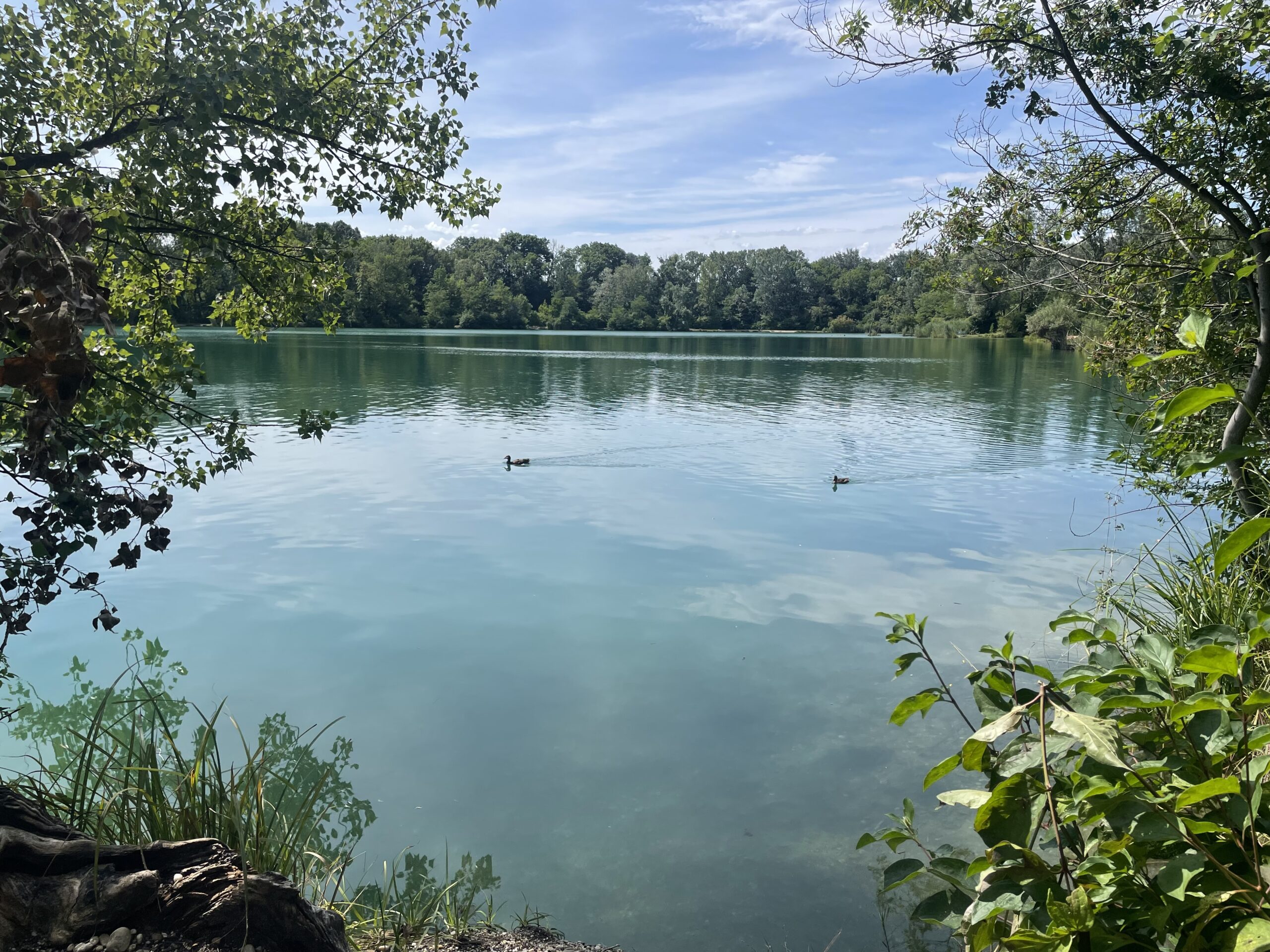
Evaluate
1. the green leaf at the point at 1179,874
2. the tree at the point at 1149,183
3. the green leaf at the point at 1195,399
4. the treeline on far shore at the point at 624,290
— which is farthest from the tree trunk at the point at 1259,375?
the treeline on far shore at the point at 624,290

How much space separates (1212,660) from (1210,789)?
0.76ft

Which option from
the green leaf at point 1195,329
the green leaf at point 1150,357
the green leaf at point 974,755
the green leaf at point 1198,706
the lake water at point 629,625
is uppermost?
the green leaf at point 1195,329

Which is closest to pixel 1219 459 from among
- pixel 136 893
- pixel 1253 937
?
pixel 1253 937

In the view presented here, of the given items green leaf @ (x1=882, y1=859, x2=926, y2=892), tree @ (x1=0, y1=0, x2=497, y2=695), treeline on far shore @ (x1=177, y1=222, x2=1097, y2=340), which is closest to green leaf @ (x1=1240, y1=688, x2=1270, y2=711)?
green leaf @ (x1=882, y1=859, x2=926, y2=892)

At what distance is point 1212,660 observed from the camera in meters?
1.45

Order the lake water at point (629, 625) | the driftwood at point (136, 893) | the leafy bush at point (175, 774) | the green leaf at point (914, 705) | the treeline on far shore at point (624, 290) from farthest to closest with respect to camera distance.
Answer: the treeline on far shore at point (624, 290) → the lake water at point (629, 625) → the leafy bush at point (175, 774) → the driftwood at point (136, 893) → the green leaf at point (914, 705)

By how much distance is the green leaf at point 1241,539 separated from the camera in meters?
1.15

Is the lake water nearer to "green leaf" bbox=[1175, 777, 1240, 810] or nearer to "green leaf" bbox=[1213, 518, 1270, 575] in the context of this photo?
"green leaf" bbox=[1175, 777, 1240, 810]

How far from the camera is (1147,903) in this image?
1.53 m

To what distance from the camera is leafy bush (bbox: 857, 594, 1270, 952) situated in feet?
4.73

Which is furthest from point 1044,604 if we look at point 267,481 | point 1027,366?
point 1027,366

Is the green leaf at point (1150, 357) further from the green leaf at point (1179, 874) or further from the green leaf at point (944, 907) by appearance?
the green leaf at point (944, 907)

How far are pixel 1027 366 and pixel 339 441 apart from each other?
37.7 metres

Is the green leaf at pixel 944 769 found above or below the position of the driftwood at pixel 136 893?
above
